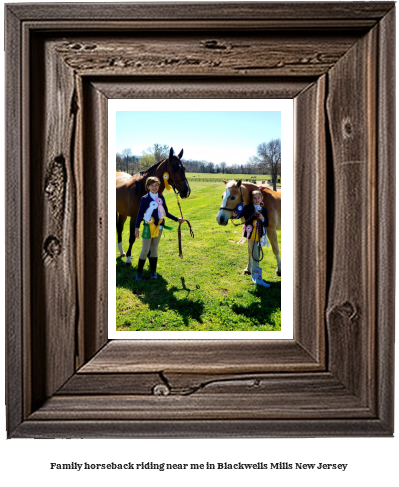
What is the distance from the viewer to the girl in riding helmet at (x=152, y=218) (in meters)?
1.49

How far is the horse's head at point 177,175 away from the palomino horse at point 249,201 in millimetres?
174

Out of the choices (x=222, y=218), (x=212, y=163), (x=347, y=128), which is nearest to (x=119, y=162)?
(x=212, y=163)

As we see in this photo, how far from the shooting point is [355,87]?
1.38m

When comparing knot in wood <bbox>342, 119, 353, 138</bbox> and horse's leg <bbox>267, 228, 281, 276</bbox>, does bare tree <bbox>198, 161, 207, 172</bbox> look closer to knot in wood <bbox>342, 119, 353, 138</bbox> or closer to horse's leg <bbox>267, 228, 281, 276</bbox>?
horse's leg <bbox>267, 228, 281, 276</bbox>

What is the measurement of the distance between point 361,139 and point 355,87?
21 centimetres

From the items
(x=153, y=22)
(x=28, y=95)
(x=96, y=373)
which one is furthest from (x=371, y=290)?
(x=28, y=95)

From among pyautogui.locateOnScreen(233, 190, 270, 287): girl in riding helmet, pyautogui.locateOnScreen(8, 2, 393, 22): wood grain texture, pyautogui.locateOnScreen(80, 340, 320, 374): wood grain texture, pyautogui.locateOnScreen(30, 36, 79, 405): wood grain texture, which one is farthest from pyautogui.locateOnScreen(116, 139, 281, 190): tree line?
pyautogui.locateOnScreen(80, 340, 320, 374): wood grain texture

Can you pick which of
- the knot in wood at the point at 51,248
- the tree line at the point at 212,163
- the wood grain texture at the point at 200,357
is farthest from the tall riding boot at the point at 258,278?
the knot in wood at the point at 51,248

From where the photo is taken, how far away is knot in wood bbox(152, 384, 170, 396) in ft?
4.54

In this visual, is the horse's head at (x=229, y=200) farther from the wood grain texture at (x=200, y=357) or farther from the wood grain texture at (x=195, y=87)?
the wood grain texture at (x=200, y=357)

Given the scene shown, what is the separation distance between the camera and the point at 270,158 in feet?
4.75

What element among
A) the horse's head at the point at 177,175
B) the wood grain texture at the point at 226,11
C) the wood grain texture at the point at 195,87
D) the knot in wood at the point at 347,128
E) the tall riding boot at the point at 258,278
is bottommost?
the tall riding boot at the point at 258,278

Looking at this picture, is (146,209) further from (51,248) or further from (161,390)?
(161,390)

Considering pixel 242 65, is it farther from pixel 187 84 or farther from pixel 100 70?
pixel 100 70
